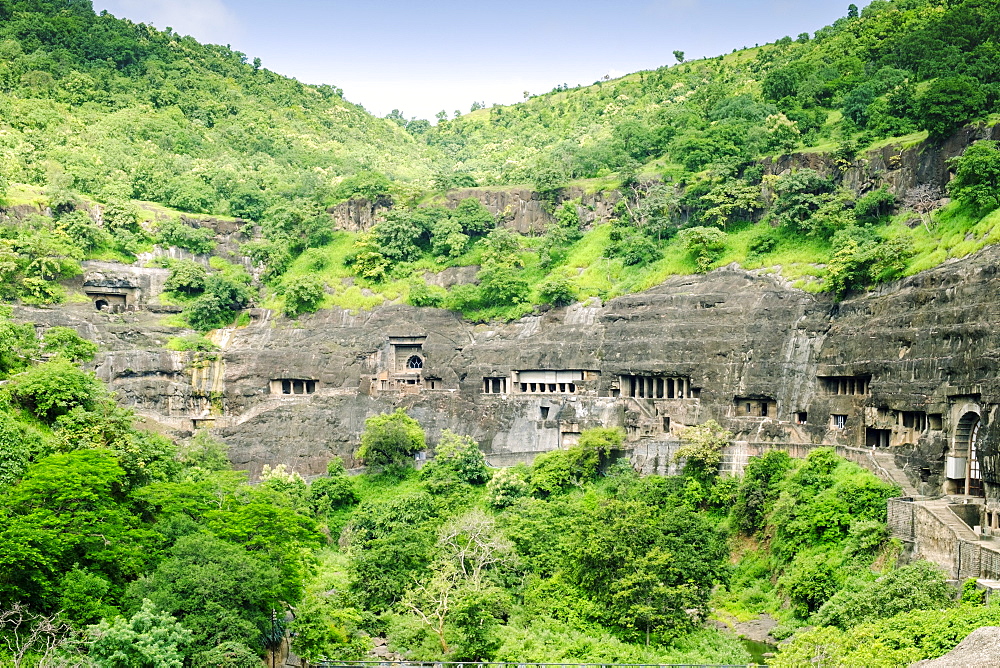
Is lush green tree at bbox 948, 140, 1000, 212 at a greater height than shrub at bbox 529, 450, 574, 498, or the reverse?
lush green tree at bbox 948, 140, 1000, 212

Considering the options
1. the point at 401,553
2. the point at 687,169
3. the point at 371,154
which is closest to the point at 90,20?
the point at 371,154

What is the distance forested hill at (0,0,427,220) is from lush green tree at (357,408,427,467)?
26.1 m

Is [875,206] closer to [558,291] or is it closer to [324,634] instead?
[558,291]

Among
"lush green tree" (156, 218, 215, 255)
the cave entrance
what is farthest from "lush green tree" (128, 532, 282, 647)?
"lush green tree" (156, 218, 215, 255)

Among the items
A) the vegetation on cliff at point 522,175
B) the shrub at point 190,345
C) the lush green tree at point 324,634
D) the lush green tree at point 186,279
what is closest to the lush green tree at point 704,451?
the vegetation on cliff at point 522,175

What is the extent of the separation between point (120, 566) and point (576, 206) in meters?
41.8

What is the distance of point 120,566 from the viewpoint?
25.8 metres

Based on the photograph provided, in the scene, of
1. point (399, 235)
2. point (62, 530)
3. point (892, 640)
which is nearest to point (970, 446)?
point (892, 640)

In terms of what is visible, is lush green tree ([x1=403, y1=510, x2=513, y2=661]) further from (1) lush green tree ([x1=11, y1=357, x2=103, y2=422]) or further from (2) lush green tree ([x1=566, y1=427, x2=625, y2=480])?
(1) lush green tree ([x1=11, y1=357, x2=103, y2=422])

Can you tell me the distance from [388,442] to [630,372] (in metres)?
11.7

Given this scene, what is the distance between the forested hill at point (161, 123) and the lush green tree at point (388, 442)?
2612 cm

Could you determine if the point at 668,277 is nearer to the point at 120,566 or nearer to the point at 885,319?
the point at 885,319

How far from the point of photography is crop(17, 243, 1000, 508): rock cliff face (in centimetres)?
3347

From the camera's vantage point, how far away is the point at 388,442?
46.7 m
